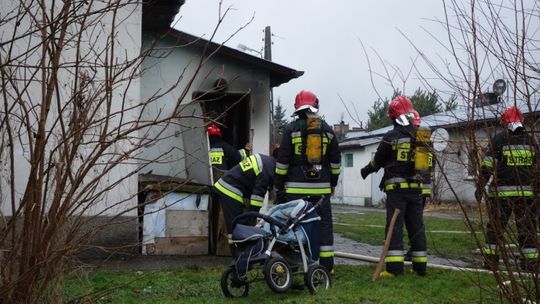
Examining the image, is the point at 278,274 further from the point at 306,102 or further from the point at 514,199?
the point at 514,199

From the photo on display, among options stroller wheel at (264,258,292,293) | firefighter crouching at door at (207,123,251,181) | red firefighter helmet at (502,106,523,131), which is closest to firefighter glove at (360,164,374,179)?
stroller wheel at (264,258,292,293)

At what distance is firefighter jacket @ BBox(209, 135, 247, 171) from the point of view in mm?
9461

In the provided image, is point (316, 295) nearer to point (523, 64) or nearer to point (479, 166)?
point (479, 166)

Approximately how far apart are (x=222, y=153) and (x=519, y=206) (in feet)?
22.3

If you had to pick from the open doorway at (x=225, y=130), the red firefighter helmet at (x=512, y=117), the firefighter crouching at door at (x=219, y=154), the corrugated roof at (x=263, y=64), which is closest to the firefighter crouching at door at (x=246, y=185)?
the open doorway at (x=225, y=130)

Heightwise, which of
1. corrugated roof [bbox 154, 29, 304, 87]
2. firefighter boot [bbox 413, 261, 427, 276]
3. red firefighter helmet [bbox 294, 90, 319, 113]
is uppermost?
corrugated roof [bbox 154, 29, 304, 87]

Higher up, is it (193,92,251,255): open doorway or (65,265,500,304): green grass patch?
(193,92,251,255): open doorway

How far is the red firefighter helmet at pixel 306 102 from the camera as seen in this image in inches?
269

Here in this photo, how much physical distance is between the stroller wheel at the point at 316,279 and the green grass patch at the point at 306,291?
95 mm

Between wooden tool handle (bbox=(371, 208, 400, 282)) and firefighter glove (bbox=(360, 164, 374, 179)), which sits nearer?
wooden tool handle (bbox=(371, 208, 400, 282))

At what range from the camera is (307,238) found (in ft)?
19.7

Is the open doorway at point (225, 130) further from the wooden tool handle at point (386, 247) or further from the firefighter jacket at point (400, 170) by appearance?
the wooden tool handle at point (386, 247)

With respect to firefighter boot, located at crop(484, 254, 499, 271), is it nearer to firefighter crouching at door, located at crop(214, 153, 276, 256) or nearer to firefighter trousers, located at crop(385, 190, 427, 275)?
firefighter trousers, located at crop(385, 190, 427, 275)

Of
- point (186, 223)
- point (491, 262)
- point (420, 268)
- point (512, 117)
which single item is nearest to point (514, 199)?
point (491, 262)
